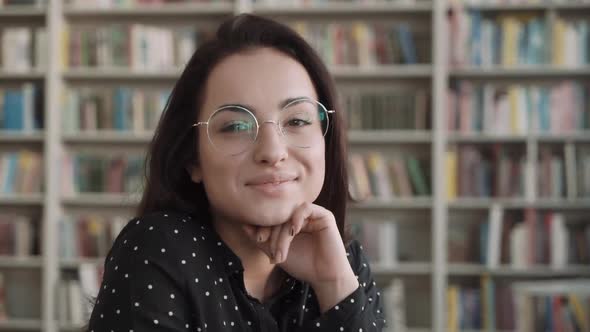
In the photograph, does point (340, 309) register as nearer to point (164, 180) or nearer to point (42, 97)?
point (164, 180)

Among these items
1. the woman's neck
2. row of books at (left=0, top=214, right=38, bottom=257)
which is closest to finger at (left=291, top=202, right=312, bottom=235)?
the woman's neck

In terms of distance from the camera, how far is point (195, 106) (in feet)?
3.82

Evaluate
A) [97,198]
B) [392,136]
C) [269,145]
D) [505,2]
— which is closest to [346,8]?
[392,136]

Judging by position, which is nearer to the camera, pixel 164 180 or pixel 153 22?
pixel 164 180

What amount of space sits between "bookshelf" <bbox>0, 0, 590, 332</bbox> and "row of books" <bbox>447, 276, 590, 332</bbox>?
65 mm

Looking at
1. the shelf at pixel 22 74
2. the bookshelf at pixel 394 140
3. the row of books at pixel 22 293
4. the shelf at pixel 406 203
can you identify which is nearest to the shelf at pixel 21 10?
the bookshelf at pixel 394 140

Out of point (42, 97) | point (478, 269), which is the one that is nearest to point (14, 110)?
point (42, 97)

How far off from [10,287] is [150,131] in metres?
1.40

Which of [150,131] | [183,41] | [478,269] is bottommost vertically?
[478,269]

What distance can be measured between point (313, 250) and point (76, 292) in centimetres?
339

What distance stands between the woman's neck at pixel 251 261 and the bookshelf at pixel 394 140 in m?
2.89

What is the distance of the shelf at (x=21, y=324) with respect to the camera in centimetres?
432

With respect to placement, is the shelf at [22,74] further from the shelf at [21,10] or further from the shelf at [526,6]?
the shelf at [526,6]

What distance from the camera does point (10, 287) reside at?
4.60 m
